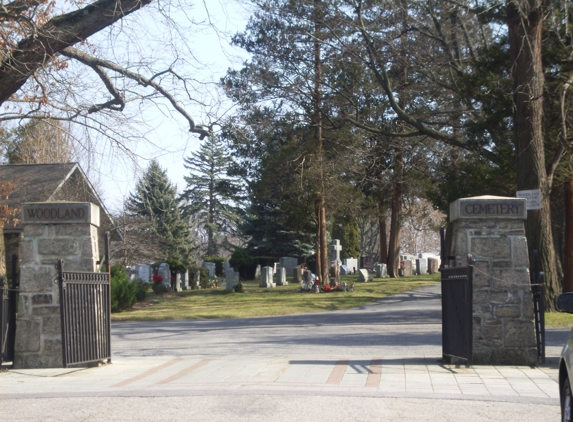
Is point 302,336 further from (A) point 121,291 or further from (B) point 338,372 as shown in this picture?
(A) point 121,291

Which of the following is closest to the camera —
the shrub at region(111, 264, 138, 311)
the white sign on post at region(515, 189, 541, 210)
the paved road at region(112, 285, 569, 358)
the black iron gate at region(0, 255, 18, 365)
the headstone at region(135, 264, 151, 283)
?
the black iron gate at region(0, 255, 18, 365)

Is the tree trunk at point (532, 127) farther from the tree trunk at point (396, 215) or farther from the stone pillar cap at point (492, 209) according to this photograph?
the tree trunk at point (396, 215)

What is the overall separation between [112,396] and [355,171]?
21.3m

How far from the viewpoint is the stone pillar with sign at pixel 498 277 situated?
8898 millimetres

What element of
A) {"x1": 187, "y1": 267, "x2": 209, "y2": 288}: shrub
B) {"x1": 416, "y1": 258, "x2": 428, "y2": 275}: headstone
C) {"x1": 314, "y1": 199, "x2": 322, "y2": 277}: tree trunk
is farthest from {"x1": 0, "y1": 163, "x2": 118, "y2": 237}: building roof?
{"x1": 416, "y1": 258, "x2": 428, "y2": 275}: headstone

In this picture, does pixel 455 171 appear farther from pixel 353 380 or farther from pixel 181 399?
pixel 181 399

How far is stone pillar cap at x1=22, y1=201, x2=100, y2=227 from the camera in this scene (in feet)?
30.6

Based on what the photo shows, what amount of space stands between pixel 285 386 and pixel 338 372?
3.75 feet

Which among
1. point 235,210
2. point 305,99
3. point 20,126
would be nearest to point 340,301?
point 305,99

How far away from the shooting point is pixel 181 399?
677 centimetres

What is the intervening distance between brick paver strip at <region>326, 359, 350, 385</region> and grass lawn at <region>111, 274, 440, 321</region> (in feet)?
34.6

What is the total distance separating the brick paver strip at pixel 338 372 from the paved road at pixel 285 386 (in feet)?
0.04

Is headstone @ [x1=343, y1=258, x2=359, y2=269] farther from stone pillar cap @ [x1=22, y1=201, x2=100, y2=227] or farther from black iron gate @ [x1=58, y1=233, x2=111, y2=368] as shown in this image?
stone pillar cap @ [x1=22, y1=201, x2=100, y2=227]

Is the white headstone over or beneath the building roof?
beneath
